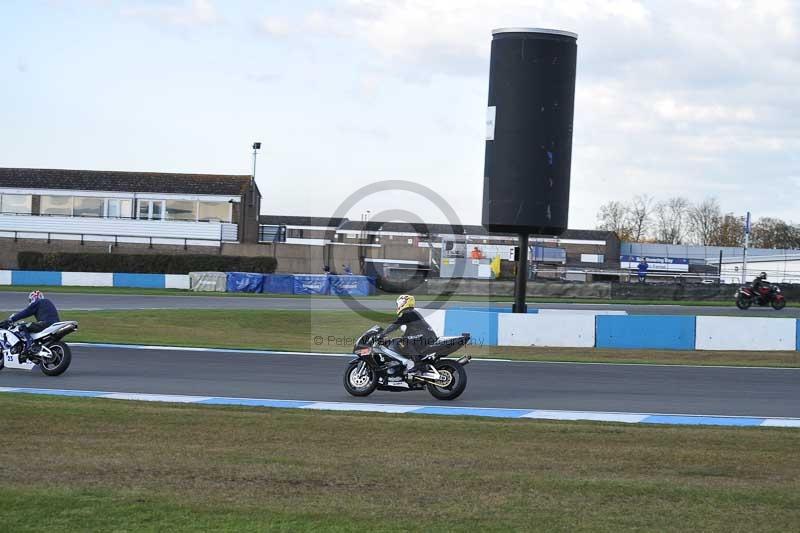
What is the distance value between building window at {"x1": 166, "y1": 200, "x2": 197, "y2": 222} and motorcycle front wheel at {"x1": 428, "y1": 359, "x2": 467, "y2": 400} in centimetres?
5064

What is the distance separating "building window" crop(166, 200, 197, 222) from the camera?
63.6m

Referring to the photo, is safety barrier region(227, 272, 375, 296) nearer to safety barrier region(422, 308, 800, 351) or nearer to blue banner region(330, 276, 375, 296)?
blue banner region(330, 276, 375, 296)

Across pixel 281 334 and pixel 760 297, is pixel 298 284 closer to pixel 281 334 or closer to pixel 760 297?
pixel 281 334

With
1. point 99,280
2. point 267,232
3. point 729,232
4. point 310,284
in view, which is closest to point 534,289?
point 310,284

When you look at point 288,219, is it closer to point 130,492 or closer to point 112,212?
point 112,212

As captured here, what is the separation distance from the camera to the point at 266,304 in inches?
1656

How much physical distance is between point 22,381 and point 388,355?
6.37 m

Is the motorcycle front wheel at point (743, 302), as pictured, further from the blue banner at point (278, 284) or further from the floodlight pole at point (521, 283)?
the blue banner at point (278, 284)

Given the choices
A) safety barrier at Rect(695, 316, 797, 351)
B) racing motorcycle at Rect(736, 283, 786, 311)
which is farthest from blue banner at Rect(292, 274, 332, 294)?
safety barrier at Rect(695, 316, 797, 351)

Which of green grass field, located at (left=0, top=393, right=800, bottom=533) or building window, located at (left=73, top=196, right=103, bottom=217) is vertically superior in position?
building window, located at (left=73, top=196, right=103, bottom=217)

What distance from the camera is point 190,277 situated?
2025 inches

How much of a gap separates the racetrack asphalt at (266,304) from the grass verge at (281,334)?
11.5 feet

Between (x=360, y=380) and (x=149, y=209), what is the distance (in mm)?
51098

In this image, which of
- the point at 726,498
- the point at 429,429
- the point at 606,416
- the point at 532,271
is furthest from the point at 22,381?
the point at 532,271
